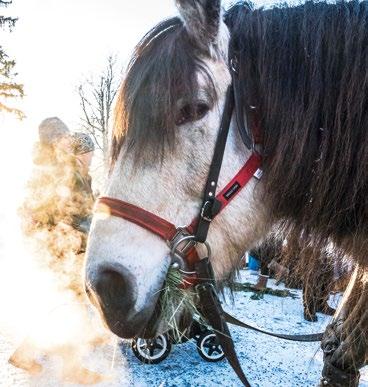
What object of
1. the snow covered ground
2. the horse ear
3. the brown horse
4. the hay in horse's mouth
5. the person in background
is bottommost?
the snow covered ground

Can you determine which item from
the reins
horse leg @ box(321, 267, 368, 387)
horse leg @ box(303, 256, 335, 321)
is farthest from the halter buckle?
horse leg @ box(321, 267, 368, 387)

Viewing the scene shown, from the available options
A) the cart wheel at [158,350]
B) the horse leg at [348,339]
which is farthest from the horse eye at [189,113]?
the cart wheel at [158,350]

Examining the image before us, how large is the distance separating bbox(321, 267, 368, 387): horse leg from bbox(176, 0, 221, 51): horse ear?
149 centimetres

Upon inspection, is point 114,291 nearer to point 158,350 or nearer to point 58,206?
point 58,206

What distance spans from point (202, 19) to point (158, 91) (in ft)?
1.14

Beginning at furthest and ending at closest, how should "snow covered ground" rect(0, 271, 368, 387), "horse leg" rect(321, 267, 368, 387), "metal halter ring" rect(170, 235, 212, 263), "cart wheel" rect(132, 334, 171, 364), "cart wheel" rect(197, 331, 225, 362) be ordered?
"cart wheel" rect(197, 331, 225, 362) → "cart wheel" rect(132, 334, 171, 364) → "snow covered ground" rect(0, 271, 368, 387) → "horse leg" rect(321, 267, 368, 387) → "metal halter ring" rect(170, 235, 212, 263)

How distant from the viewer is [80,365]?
4.05m

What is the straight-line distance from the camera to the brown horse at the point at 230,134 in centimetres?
147

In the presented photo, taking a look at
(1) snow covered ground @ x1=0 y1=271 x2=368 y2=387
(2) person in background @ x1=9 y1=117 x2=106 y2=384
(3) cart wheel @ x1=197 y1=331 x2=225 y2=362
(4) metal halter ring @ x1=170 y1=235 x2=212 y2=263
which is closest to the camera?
(4) metal halter ring @ x1=170 y1=235 x2=212 y2=263

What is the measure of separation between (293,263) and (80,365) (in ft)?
9.53

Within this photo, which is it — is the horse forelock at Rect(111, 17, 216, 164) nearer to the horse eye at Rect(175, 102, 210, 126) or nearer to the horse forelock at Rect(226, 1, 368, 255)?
the horse eye at Rect(175, 102, 210, 126)

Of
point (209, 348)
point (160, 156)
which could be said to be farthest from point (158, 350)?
point (160, 156)

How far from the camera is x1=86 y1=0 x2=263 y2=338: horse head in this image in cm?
144

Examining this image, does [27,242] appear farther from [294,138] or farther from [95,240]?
[294,138]
